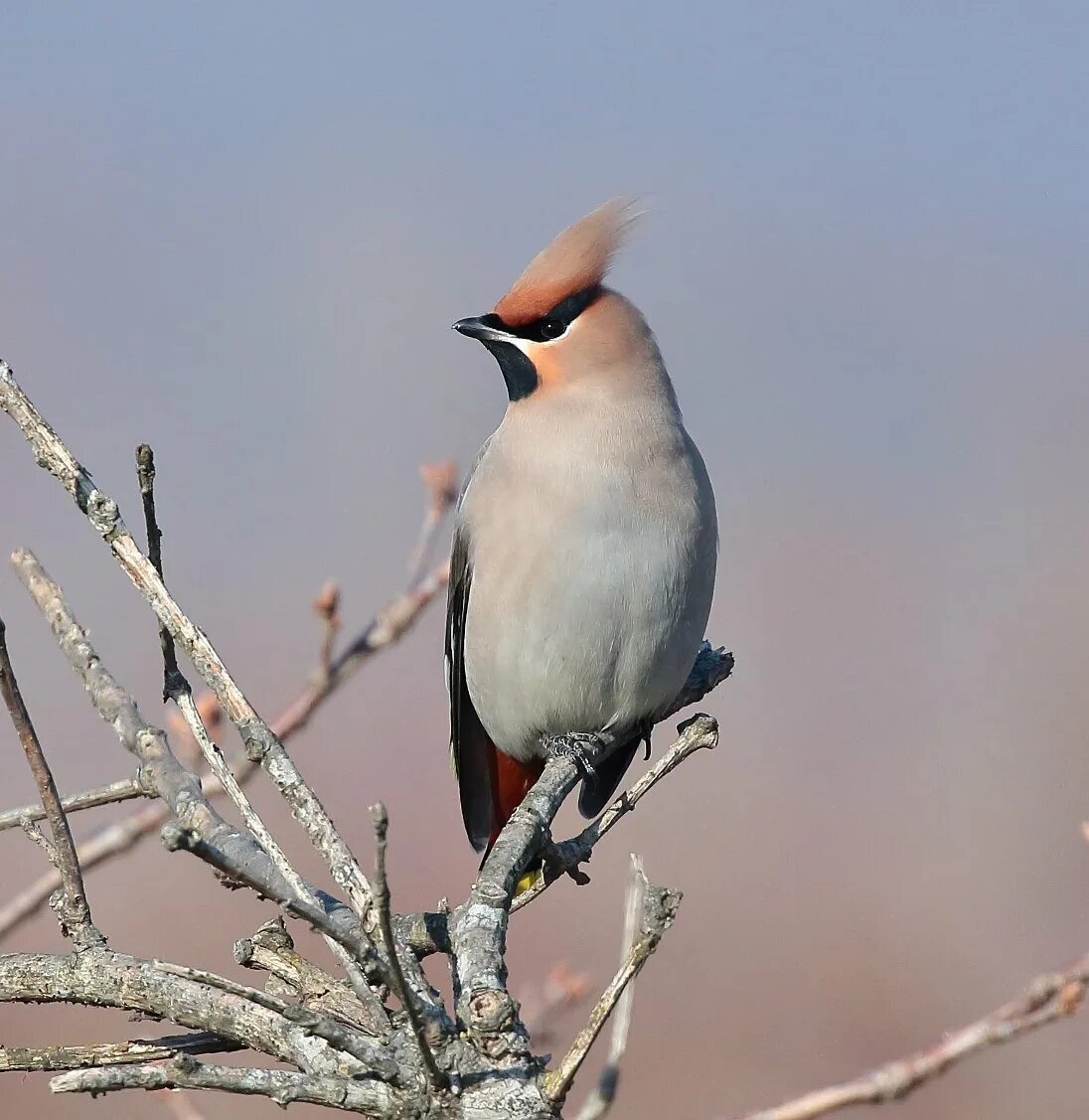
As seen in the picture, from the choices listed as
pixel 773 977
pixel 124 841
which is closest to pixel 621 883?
pixel 773 977

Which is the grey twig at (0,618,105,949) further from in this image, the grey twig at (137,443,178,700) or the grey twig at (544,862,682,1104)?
the grey twig at (544,862,682,1104)

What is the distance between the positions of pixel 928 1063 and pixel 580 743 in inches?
106

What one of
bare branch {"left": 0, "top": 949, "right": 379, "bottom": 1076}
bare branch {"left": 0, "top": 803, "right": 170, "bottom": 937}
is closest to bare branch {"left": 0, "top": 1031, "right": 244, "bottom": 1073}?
bare branch {"left": 0, "top": 949, "right": 379, "bottom": 1076}

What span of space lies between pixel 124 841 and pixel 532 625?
63.3 inches

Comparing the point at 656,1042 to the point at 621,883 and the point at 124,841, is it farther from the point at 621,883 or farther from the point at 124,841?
the point at 124,841

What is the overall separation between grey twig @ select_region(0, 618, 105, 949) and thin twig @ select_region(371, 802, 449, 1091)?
494mm

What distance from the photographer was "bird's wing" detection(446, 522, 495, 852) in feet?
15.0

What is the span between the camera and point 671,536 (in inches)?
156

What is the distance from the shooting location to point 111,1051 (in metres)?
1.95

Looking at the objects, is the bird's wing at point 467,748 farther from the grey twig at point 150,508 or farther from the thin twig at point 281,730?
the grey twig at point 150,508

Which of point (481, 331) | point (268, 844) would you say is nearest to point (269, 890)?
point (268, 844)

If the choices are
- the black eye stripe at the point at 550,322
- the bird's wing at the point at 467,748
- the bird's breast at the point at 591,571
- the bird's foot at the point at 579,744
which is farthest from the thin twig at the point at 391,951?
the bird's wing at the point at 467,748

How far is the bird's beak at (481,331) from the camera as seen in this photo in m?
4.10

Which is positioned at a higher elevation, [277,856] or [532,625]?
[532,625]
